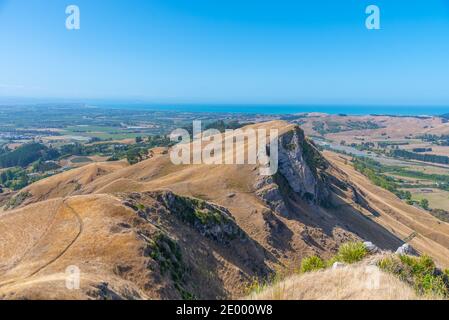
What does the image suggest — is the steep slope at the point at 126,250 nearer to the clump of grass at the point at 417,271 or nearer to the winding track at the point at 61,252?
the winding track at the point at 61,252

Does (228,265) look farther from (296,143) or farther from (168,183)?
(296,143)

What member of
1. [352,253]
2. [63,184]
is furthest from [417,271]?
→ [63,184]

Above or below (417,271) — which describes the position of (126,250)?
above

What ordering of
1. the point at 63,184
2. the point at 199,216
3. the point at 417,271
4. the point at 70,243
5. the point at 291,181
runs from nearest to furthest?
the point at 417,271, the point at 70,243, the point at 199,216, the point at 291,181, the point at 63,184

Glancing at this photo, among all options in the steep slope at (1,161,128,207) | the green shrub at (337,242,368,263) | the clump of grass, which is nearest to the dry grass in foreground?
the clump of grass

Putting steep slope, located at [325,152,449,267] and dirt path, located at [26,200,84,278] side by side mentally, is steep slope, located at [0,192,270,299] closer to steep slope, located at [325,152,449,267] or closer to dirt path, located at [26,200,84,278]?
dirt path, located at [26,200,84,278]

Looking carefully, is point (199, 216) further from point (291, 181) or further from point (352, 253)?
point (291, 181)

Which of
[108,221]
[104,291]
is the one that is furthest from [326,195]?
[104,291]
